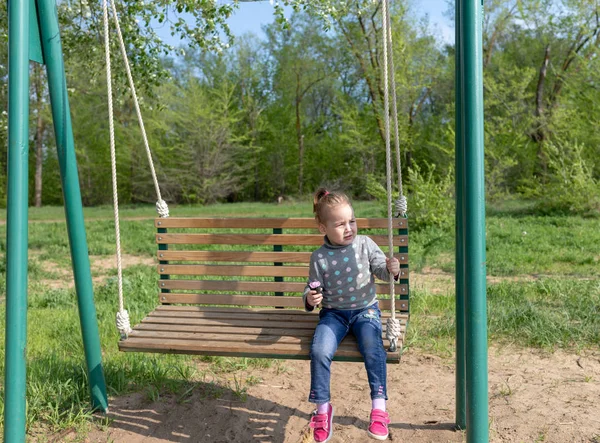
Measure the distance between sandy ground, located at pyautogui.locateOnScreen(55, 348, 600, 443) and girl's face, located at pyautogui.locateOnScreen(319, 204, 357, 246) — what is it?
898 mm

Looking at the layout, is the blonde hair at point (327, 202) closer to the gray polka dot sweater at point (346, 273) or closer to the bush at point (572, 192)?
the gray polka dot sweater at point (346, 273)

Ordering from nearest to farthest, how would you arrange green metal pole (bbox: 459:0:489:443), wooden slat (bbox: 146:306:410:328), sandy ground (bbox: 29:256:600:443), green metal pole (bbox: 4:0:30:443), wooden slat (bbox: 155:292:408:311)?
green metal pole (bbox: 459:0:489:443) → green metal pole (bbox: 4:0:30:443) → sandy ground (bbox: 29:256:600:443) → wooden slat (bbox: 146:306:410:328) → wooden slat (bbox: 155:292:408:311)

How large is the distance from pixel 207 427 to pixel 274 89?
26.4m

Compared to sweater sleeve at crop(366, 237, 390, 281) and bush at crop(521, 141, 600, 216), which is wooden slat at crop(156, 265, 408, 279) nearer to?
sweater sleeve at crop(366, 237, 390, 281)

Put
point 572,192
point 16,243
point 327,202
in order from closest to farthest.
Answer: point 16,243, point 327,202, point 572,192

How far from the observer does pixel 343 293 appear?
2730 mm


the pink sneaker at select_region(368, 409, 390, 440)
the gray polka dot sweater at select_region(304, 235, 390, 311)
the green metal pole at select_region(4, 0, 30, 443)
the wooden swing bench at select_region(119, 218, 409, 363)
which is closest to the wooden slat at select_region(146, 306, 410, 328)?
the wooden swing bench at select_region(119, 218, 409, 363)

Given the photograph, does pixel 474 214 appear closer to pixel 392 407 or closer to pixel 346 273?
pixel 346 273

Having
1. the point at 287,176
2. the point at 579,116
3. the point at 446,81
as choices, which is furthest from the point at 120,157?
the point at 579,116

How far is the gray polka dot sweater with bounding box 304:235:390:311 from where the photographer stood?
2.73 meters

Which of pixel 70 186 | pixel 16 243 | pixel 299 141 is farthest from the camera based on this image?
pixel 299 141

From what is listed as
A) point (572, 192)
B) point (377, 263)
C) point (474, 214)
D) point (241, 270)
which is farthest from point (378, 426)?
point (572, 192)

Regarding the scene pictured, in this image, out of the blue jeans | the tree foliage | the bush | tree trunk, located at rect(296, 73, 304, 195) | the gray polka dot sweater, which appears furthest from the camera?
tree trunk, located at rect(296, 73, 304, 195)

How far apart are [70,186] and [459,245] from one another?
1822mm
